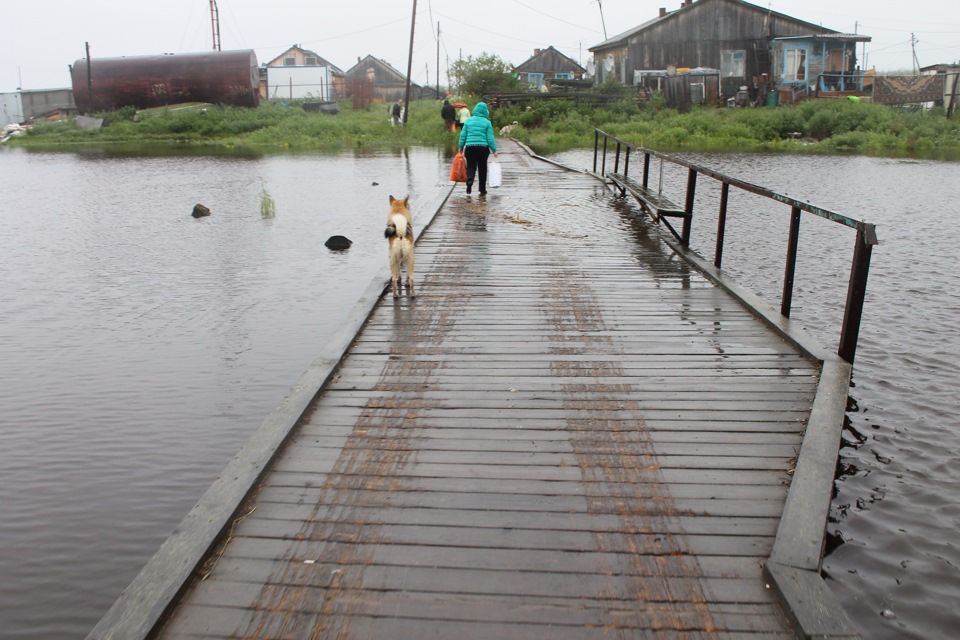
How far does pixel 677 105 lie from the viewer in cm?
4428

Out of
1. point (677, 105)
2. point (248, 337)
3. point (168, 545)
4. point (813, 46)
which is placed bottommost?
point (248, 337)

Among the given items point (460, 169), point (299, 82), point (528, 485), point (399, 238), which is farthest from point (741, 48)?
point (528, 485)

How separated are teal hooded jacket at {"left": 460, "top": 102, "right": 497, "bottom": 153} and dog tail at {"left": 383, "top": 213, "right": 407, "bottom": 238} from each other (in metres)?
6.99

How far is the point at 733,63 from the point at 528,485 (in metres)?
47.8

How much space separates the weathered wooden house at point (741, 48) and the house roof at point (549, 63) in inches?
724

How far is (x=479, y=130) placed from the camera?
46.1ft

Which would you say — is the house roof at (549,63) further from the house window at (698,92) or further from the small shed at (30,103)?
the small shed at (30,103)

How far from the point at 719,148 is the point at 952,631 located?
33.3 meters

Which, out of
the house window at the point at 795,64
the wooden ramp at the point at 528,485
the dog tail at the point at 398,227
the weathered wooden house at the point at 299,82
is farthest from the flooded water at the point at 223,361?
the weathered wooden house at the point at 299,82

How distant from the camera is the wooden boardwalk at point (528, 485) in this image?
3.16 metres

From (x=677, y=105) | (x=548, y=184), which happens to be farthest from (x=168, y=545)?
(x=677, y=105)

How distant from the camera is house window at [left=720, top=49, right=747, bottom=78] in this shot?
46562mm

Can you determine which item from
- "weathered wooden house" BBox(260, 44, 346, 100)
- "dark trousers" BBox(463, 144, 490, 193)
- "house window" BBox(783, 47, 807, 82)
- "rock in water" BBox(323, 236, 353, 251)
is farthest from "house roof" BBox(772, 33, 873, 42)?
"rock in water" BBox(323, 236, 353, 251)

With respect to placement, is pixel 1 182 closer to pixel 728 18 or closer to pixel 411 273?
pixel 411 273
